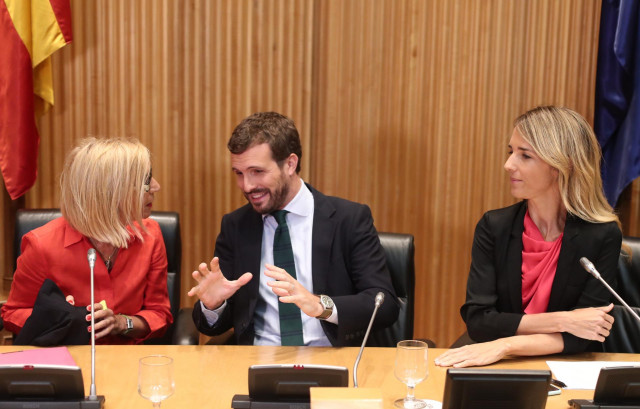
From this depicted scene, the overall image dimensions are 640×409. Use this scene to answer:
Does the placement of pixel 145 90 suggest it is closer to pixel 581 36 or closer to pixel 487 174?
pixel 487 174

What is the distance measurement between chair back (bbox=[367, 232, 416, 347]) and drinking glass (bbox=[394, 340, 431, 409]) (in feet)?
2.72

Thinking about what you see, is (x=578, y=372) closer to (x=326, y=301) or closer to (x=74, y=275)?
(x=326, y=301)

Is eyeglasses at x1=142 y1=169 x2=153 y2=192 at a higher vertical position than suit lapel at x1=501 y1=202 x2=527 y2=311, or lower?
higher

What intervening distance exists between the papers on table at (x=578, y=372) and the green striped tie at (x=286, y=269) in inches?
32.6

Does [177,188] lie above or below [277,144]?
below

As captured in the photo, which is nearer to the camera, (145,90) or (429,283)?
(145,90)

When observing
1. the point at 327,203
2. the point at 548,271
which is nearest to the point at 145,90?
the point at 327,203

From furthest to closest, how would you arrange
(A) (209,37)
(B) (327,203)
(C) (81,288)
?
(A) (209,37) → (B) (327,203) → (C) (81,288)

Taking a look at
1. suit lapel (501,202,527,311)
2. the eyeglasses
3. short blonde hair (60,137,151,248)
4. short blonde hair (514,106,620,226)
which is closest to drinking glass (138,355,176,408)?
short blonde hair (60,137,151,248)

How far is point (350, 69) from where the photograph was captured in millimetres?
3426

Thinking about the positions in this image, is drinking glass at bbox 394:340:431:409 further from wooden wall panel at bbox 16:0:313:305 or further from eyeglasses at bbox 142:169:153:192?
wooden wall panel at bbox 16:0:313:305

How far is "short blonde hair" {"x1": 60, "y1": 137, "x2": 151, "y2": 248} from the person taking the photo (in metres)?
2.47

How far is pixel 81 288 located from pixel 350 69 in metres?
1.60

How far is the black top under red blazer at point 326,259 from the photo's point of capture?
2.56 meters
